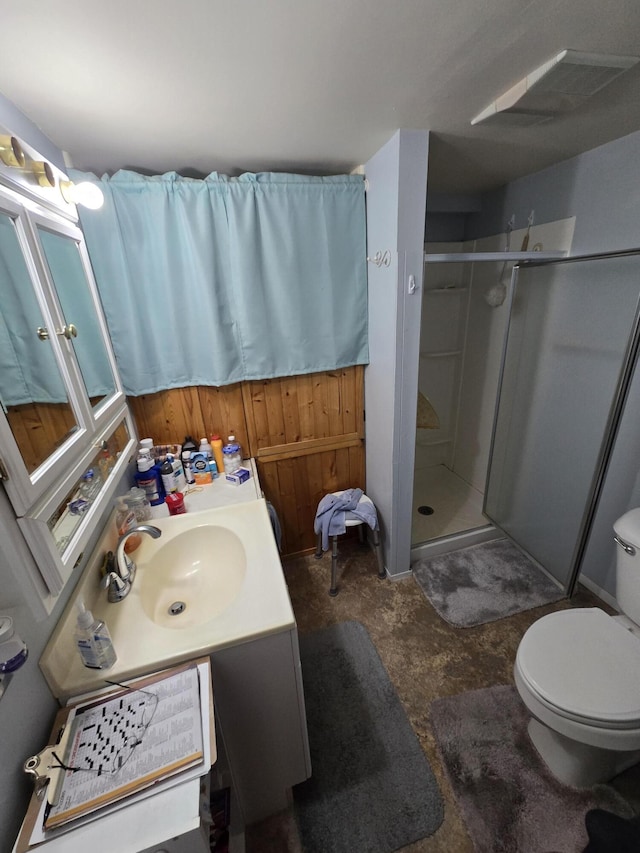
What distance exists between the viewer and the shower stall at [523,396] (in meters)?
1.58

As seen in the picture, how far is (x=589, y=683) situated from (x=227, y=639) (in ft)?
3.83

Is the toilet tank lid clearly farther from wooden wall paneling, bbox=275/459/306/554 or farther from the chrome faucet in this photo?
the chrome faucet

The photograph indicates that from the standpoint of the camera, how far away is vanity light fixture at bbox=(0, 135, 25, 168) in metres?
0.75

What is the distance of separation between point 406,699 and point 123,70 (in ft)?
7.63

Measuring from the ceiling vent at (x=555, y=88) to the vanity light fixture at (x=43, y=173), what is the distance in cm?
136

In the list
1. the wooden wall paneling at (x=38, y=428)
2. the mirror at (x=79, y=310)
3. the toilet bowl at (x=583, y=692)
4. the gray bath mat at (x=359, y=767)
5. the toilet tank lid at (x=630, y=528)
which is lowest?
the gray bath mat at (x=359, y=767)

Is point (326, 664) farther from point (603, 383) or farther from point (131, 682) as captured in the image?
point (603, 383)

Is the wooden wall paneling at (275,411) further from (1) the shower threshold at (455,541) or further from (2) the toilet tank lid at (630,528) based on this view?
(2) the toilet tank lid at (630,528)

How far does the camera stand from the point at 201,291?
1576 mm

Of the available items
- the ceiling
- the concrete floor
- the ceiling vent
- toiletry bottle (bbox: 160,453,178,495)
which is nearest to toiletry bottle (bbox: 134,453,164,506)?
toiletry bottle (bbox: 160,453,178,495)

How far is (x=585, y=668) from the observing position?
3.77 ft

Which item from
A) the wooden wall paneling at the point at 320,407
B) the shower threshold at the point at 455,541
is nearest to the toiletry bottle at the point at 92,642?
the wooden wall paneling at the point at 320,407

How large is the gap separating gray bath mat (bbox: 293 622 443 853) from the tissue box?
2.94 ft

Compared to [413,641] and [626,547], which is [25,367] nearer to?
[413,641]
